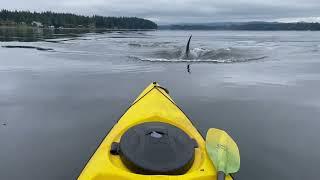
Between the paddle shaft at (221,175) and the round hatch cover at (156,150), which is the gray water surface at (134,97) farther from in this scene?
the paddle shaft at (221,175)

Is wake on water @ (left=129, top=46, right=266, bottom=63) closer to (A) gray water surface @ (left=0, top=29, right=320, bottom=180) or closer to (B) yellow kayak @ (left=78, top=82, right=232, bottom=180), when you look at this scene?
(A) gray water surface @ (left=0, top=29, right=320, bottom=180)

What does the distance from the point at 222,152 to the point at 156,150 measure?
919 millimetres

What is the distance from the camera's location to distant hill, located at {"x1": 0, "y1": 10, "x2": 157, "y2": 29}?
421 feet

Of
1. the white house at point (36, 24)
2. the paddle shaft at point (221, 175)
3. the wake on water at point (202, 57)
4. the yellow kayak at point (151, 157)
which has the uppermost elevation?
the yellow kayak at point (151, 157)

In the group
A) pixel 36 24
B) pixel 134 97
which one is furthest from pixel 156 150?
pixel 36 24

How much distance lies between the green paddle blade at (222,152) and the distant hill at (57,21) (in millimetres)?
123623

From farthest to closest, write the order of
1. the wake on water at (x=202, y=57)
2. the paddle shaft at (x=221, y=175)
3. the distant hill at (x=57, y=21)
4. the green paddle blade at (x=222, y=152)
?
1. the distant hill at (x=57, y=21)
2. the wake on water at (x=202, y=57)
3. the green paddle blade at (x=222, y=152)
4. the paddle shaft at (x=221, y=175)

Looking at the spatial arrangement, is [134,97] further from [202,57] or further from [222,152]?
[202,57]

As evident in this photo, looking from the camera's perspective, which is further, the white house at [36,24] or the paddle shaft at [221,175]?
the white house at [36,24]

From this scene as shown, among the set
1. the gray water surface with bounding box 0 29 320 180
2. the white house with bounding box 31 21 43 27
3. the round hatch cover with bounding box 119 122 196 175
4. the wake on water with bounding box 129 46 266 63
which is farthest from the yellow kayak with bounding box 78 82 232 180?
the white house with bounding box 31 21 43 27

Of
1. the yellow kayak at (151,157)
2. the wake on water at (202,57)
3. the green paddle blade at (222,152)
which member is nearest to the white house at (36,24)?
the wake on water at (202,57)

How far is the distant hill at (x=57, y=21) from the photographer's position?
421 ft

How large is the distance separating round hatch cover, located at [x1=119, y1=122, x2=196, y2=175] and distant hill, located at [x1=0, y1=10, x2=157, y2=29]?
405 feet

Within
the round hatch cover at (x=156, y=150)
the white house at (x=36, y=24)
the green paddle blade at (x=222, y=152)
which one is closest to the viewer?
the round hatch cover at (x=156, y=150)
